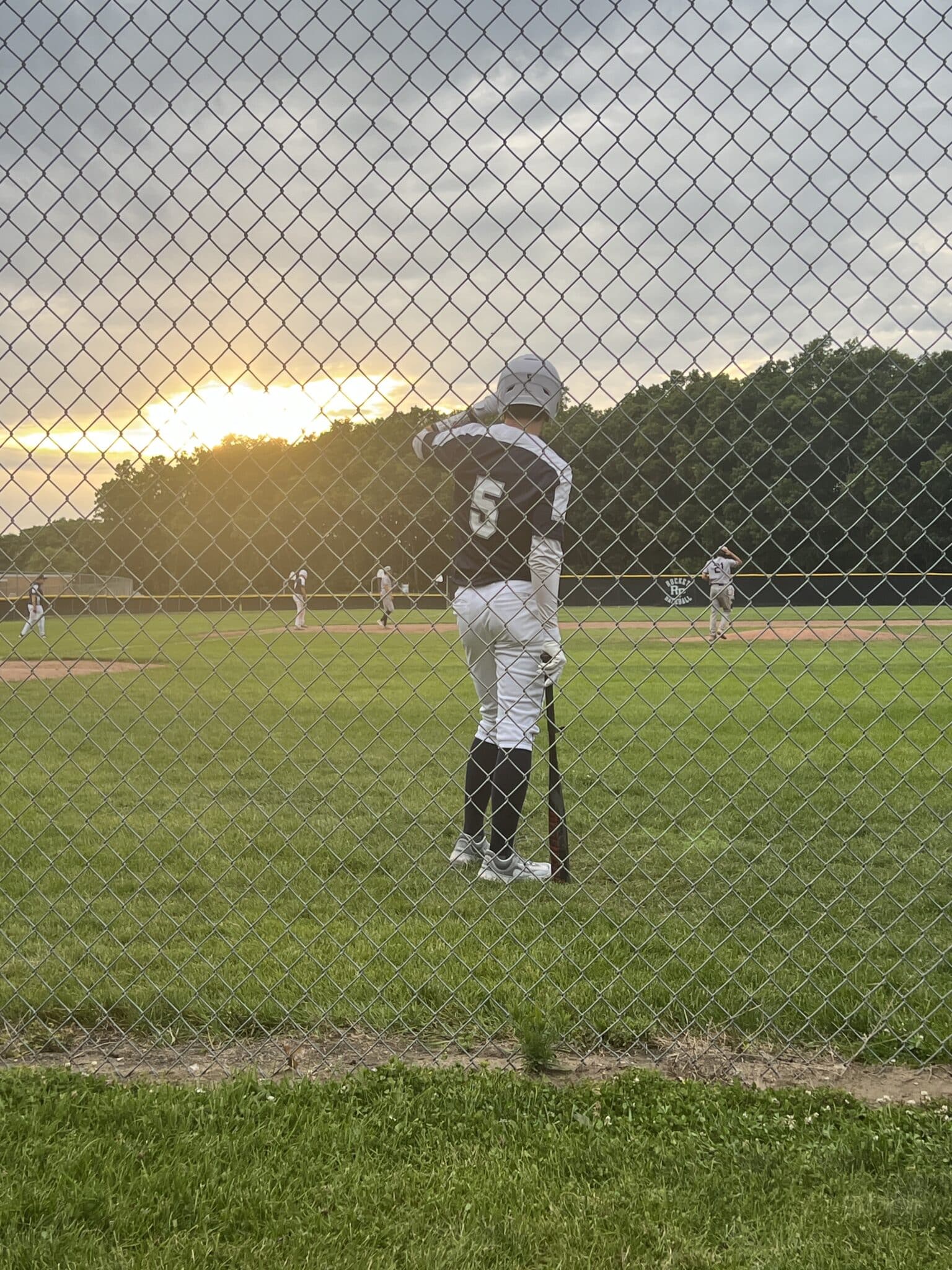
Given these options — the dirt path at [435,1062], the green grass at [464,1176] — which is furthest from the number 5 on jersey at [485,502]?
the green grass at [464,1176]

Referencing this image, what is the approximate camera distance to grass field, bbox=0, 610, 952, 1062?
3.12 m

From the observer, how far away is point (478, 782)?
4707 mm

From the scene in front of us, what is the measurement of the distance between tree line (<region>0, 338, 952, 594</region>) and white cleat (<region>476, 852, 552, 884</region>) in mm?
1379

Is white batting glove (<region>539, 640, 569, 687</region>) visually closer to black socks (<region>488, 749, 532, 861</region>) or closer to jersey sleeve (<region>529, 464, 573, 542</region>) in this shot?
black socks (<region>488, 749, 532, 861</region>)

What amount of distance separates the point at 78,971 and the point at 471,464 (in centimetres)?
251

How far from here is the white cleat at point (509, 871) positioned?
4.40 meters

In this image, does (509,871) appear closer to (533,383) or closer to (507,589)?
(507,589)

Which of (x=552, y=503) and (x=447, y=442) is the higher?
(x=447, y=442)

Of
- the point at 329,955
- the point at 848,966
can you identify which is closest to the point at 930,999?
the point at 848,966

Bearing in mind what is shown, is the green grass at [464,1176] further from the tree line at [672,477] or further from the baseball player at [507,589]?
the baseball player at [507,589]

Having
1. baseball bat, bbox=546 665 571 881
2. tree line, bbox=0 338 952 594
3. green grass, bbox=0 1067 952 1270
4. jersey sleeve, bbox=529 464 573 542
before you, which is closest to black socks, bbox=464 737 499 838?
baseball bat, bbox=546 665 571 881

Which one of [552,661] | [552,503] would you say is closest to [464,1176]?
[552,661]

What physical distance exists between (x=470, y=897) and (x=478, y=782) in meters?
0.64

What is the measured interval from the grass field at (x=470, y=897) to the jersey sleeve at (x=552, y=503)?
64 centimetres
